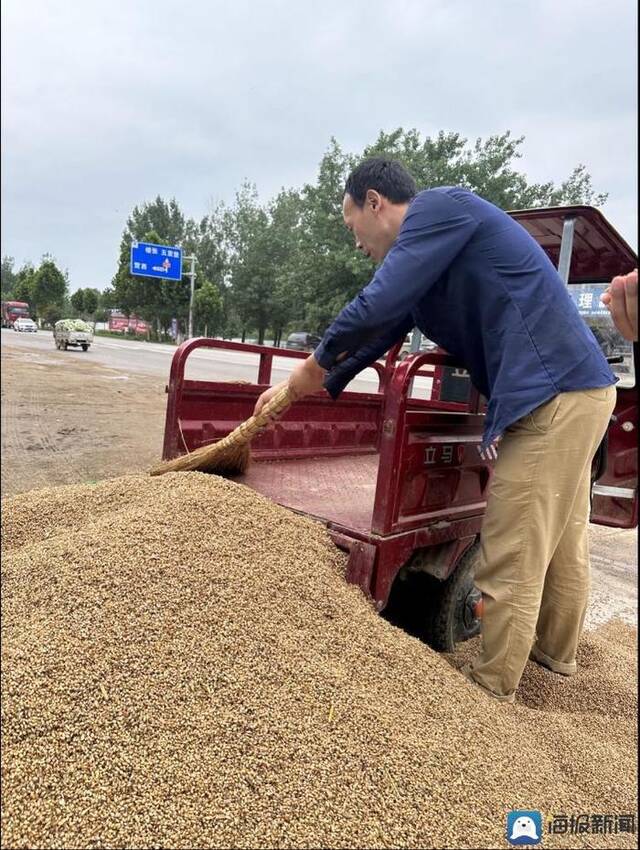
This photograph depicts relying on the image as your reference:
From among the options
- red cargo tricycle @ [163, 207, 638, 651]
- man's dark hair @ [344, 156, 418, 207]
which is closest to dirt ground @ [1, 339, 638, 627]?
red cargo tricycle @ [163, 207, 638, 651]

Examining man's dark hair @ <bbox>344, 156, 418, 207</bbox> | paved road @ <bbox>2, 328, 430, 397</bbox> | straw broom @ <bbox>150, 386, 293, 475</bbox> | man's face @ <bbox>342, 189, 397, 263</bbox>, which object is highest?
man's dark hair @ <bbox>344, 156, 418, 207</bbox>

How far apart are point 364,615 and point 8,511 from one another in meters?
1.85

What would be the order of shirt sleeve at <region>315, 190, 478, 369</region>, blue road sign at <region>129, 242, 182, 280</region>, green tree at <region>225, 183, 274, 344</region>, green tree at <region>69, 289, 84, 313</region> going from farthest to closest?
1. green tree at <region>225, 183, 274, 344</region>
2. blue road sign at <region>129, 242, 182, 280</region>
3. green tree at <region>69, 289, 84, 313</region>
4. shirt sleeve at <region>315, 190, 478, 369</region>

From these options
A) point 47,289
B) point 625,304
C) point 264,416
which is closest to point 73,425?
point 47,289

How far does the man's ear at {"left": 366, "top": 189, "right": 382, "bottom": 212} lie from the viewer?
240 centimetres

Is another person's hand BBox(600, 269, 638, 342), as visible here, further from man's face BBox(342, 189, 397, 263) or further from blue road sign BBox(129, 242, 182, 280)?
blue road sign BBox(129, 242, 182, 280)

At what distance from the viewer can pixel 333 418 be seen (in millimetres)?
4207

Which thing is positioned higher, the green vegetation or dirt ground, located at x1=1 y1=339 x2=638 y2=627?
the green vegetation

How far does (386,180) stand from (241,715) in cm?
201

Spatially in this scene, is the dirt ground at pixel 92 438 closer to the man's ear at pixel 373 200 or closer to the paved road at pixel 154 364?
the paved road at pixel 154 364

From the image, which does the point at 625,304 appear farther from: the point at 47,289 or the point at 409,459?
the point at 47,289

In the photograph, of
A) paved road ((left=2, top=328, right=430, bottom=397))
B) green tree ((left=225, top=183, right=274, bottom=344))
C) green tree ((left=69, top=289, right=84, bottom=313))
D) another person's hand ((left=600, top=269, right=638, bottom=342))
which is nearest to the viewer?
another person's hand ((left=600, top=269, right=638, bottom=342))

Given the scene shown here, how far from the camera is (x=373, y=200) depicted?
2.42 m

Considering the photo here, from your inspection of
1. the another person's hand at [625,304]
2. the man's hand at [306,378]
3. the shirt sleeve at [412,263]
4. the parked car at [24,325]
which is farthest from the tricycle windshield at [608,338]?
the parked car at [24,325]
